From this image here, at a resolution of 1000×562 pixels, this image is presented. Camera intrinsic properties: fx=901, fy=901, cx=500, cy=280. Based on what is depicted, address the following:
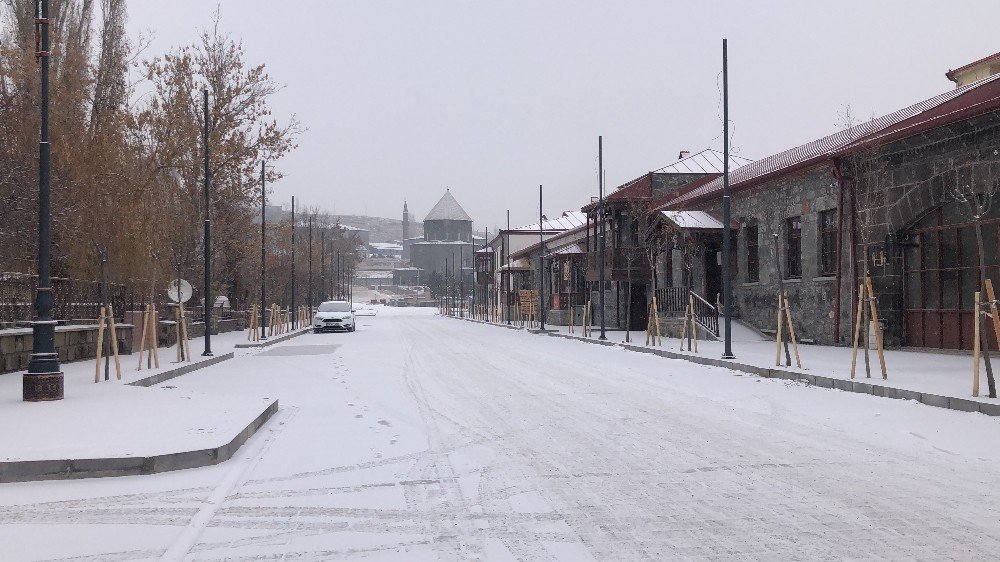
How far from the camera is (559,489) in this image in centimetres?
732

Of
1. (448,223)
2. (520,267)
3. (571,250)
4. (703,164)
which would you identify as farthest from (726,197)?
(448,223)

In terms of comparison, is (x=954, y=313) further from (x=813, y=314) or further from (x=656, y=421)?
(x=656, y=421)

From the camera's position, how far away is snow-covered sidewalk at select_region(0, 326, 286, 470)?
8570mm

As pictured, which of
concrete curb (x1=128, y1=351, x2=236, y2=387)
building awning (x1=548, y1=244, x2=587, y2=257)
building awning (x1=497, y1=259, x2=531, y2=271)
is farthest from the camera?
building awning (x1=497, y1=259, x2=531, y2=271)

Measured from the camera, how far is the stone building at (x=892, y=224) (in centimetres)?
2075

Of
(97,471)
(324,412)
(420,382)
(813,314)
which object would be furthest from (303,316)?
(97,471)

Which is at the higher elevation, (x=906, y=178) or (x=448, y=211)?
(x=448, y=211)

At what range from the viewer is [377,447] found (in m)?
9.50

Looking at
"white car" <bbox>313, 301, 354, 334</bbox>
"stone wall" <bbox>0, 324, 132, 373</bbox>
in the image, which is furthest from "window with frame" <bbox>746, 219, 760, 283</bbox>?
"white car" <bbox>313, 301, 354, 334</bbox>

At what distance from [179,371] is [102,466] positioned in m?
12.4

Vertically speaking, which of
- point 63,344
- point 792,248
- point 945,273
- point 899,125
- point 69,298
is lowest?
point 63,344

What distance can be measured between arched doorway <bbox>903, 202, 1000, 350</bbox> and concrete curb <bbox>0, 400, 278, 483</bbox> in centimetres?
1834

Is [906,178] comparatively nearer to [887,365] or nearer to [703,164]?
[887,365]

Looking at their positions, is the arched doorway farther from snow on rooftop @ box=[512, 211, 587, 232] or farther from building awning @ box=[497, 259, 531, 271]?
snow on rooftop @ box=[512, 211, 587, 232]
